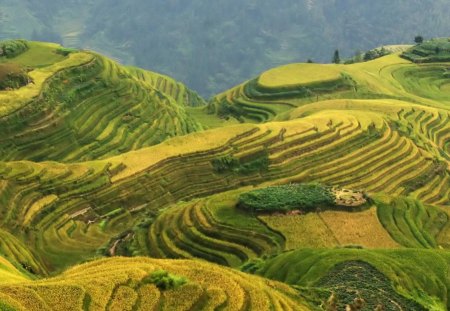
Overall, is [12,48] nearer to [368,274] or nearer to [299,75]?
[299,75]

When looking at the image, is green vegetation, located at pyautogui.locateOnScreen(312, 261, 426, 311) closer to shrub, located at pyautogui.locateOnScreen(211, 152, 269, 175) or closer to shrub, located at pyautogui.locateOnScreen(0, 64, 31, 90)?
shrub, located at pyautogui.locateOnScreen(211, 152, 269, 175)

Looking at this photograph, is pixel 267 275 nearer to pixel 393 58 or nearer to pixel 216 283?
pixel 216 283

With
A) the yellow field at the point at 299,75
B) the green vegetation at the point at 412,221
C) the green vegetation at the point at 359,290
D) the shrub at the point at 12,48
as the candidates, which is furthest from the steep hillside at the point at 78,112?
the green vegetation at the point at 359,290

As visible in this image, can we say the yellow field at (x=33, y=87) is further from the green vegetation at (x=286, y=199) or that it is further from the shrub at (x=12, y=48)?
the green vegetation at (x=286, y=199)

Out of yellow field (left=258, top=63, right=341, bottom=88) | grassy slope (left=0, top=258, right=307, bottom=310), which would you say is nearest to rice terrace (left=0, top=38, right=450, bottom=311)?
grassy slope (left=0, top=258, right=307, bottom=310)

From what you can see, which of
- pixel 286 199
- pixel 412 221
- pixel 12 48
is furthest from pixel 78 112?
pixel 412 221

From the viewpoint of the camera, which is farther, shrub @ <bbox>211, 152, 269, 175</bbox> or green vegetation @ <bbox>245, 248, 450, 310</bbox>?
shrub @ <bbox>211, 152, 269, 175</bbox>
